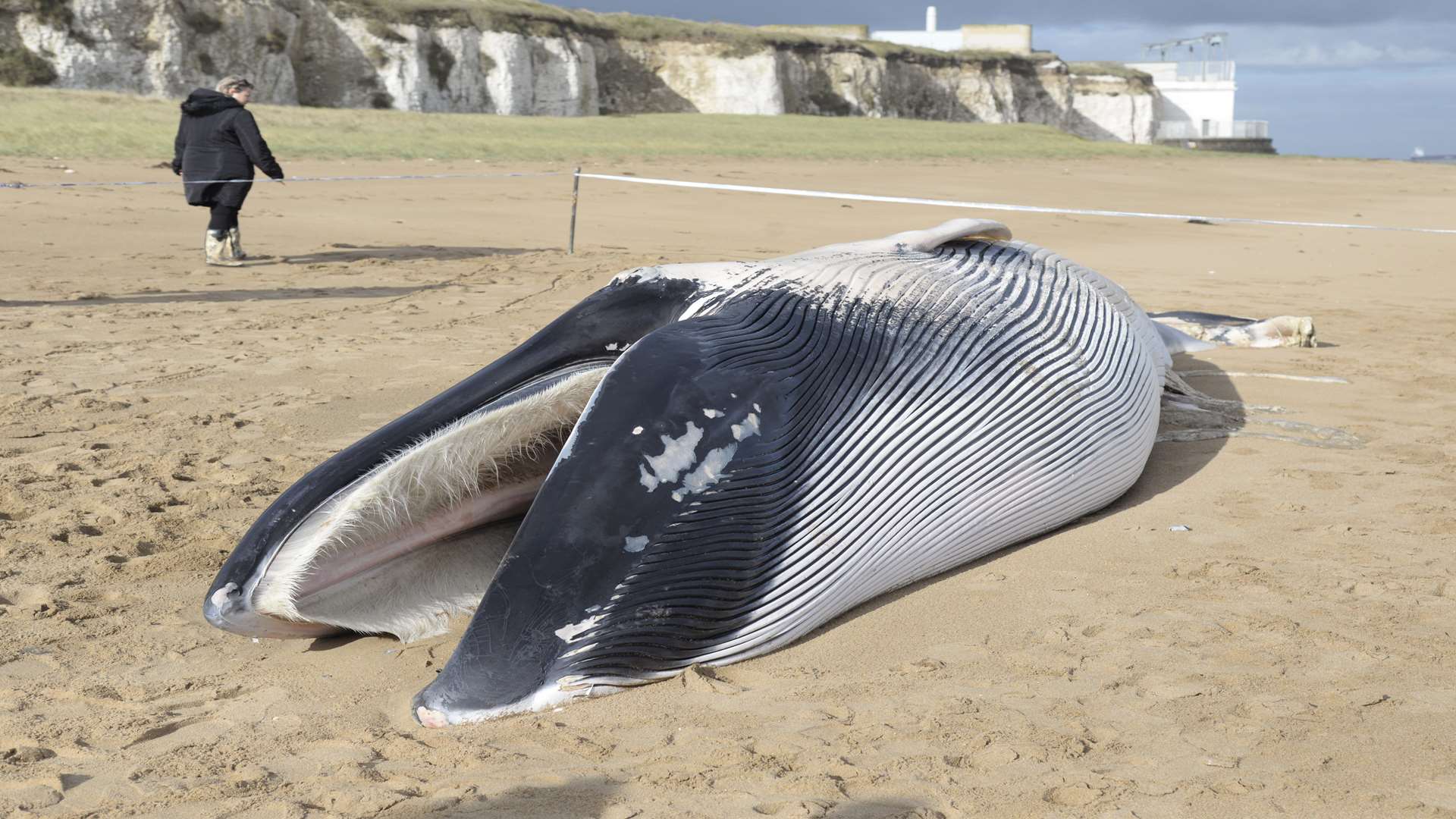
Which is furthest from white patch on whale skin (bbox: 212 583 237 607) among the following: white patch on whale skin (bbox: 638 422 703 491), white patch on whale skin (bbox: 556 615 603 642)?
white patch on whale skin (bbox: 638 422 703 491)

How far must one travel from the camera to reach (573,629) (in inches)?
121

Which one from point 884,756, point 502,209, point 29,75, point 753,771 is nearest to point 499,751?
point 753,771

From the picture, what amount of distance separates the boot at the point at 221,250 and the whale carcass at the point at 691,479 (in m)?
8.71

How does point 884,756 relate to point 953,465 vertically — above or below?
below

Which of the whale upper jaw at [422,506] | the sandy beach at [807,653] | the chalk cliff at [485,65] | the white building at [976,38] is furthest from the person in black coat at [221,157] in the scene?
the white building at [976,38]

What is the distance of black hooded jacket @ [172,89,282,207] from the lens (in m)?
11.5

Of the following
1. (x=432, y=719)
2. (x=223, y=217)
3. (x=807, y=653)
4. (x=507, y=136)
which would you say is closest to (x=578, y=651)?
(x=432, y=719)

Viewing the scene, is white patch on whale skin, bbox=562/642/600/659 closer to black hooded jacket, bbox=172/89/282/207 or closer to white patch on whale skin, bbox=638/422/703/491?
white patch on whale skin, bbox=638/422/703/491

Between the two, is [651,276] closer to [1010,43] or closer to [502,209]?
[502,209]

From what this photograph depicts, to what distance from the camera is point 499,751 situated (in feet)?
9.29

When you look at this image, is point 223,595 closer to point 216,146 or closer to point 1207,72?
point 216,146

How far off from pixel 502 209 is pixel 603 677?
14697 mm

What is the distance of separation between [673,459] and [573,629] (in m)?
0.49

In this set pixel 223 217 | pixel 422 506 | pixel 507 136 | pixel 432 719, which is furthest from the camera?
pixel 507 136
